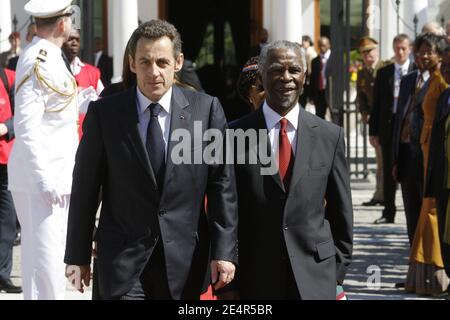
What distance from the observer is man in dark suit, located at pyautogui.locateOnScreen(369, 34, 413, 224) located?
1302 centimetres

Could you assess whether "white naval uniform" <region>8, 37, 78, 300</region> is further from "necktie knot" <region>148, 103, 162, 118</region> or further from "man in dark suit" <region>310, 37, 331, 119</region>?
"man in dark suit" <region>310, 37, 331, 119</region>

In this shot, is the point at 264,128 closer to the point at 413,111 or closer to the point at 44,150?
the point at 44,150

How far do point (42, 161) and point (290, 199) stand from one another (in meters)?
2.30

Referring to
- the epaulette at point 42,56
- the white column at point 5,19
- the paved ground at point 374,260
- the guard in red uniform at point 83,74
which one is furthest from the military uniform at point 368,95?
the white column at point 5,19

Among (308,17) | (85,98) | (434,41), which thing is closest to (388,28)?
(308,17)

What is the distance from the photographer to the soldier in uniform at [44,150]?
273 inches

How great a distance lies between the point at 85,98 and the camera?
845 cm

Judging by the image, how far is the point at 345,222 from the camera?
5254 mm

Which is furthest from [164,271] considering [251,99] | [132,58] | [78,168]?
[251,99]

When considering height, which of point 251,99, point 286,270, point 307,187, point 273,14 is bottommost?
point 286,270

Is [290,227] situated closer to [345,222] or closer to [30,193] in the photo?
[345,222]

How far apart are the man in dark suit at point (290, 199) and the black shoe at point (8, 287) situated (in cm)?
417

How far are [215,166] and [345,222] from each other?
0.62 m

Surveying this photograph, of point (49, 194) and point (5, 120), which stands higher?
point (5, 120)
